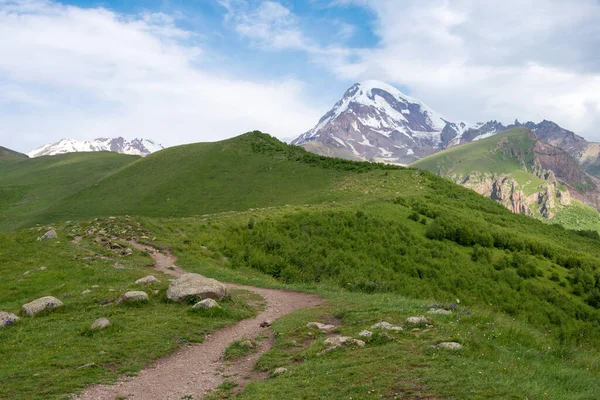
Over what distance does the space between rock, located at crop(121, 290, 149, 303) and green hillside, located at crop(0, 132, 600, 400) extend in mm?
673

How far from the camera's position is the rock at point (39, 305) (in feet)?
61.3

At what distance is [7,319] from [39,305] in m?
1.72

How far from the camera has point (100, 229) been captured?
38062 millimetres

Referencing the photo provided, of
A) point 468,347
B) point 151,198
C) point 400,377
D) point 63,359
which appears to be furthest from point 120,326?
point 151,198

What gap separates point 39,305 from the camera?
19.1 meters

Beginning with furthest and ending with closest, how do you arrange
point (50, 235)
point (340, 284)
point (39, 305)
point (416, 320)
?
point (50, 235)
point (340, 284)
point (39, 305)
point (416, 320)

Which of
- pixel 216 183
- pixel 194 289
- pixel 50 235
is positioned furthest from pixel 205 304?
pixel 216 183

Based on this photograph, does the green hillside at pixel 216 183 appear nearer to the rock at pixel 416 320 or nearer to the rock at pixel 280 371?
the rock at pixel 416 320

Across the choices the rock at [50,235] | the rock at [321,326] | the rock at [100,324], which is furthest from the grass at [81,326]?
the rock at [50,235]

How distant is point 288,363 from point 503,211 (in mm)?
59469

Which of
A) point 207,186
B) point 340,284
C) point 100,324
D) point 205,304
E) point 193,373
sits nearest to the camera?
point 193,373

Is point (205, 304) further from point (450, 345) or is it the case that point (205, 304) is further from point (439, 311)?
point (450, 345)

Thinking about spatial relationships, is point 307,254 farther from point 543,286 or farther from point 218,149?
point 218,149

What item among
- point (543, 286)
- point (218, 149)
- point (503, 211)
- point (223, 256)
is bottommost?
point (543, 286)
